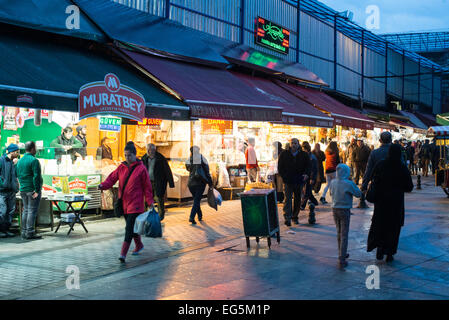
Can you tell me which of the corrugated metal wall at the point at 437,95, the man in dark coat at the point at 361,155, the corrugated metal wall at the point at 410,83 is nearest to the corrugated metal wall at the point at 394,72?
the corrugated metal wall at the point at 410,83

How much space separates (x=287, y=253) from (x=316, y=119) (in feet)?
31.8

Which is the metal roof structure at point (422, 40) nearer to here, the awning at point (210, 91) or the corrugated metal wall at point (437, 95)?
the corrugated metal wall at point (437, 95)

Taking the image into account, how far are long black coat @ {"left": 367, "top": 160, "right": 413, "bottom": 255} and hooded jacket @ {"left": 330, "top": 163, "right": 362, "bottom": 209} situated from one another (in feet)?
1.58

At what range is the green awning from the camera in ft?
28.4

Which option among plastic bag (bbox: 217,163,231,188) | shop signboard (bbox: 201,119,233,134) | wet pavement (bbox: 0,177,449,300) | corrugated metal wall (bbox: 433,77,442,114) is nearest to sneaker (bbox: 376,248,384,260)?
wet pavement (bbox: 0,177,449,300)

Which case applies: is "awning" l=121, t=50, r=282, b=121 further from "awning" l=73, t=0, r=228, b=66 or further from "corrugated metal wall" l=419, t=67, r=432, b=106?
"corrugated metal wall" l=419, t=67, r=432, b=106

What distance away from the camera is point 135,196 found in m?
7.89

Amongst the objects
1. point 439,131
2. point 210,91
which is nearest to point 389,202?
point 210,91

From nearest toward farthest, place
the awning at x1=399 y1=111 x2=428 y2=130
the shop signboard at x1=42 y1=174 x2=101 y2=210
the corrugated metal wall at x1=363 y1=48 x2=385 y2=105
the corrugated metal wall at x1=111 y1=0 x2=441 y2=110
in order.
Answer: the shop signboard at x1=42 y1=174 x2=101 y2=210, the corrugated metal wall at x1=111 y1=0 x2=441 y2=110, the corrugated metal wall at x1=363 y1=48 x2=385 y2=105, the awning at x1=399 y1=111 x2=428 y2=130

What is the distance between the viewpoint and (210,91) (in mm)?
13445

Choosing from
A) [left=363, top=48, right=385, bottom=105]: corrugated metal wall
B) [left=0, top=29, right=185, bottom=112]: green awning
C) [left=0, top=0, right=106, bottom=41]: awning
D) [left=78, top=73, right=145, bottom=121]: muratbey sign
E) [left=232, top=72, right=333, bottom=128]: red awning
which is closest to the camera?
[left=0, top=29, right=185, bottom=112]: green awning

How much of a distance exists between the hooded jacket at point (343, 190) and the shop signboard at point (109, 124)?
6.48 m
